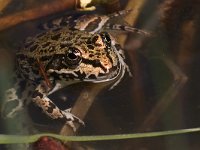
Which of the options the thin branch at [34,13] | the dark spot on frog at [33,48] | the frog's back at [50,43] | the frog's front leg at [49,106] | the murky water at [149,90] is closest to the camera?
the murky water at [149,90]

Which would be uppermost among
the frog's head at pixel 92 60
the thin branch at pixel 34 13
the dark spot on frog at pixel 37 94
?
the thin branch at pixel 34 13

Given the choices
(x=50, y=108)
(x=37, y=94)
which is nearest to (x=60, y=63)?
(x=37, y=94)

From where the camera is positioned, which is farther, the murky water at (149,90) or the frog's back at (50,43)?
the frog's back at (50,43)

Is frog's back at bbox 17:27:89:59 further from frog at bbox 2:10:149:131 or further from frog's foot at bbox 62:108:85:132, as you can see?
frog's foot at bbox 62:108:85:132

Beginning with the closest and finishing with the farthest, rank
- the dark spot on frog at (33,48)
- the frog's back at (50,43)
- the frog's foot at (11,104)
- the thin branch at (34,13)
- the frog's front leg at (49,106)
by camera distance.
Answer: the frog's front leg at (49,106) < the frog's foot at (11,104) < the frog's back at (50,43) < the dark spot on frog at (33,48) < the thin branch at (34,13)

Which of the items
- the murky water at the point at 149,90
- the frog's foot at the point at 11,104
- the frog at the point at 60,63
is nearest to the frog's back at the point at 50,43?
the frog at the point at 60,63

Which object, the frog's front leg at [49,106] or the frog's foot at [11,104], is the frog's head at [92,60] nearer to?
the frog's front leg at [49,106]

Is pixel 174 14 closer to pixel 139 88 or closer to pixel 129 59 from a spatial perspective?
pixel 129 59

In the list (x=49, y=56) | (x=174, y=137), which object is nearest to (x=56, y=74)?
(x=49, y=56)
